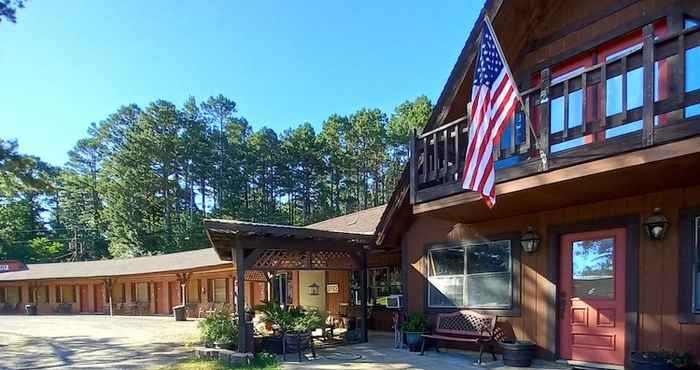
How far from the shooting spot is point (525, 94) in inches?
243

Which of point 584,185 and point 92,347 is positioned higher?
point 584,185

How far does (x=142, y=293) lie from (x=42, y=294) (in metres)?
9.22

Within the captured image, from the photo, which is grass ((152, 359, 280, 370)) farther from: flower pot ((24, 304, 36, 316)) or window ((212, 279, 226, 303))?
flower pot ((24, 304, 36, 316))

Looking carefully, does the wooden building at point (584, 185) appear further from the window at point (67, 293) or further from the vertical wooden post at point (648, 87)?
the window at point (67, 293)

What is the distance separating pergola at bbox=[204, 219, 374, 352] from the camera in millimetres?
8977

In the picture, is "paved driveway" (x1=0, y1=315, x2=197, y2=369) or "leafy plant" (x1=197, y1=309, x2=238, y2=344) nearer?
"leafy plant" (x1=197, y1=309, x2=238, y2=344)

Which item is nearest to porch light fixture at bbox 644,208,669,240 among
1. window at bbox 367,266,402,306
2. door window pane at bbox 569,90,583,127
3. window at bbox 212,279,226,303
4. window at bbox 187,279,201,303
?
door window pane at bbox 569,90,583,127

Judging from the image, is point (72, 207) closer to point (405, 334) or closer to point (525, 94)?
point (405, 334)

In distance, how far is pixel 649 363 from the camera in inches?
225

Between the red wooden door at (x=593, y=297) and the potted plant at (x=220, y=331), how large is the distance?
19.1 ft

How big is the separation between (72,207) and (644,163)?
177 ft

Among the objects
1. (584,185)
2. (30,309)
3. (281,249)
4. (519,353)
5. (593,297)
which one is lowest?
(30,309)

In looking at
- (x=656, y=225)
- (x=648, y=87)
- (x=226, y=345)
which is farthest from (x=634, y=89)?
(x=226, y=345)

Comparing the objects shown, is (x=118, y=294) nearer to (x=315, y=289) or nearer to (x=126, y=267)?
(x=126, y=267)
